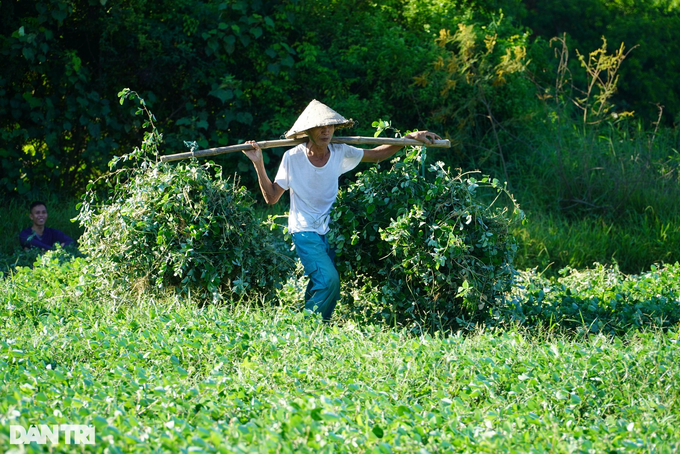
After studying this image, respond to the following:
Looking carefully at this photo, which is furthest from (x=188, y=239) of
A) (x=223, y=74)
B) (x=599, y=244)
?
(x=223, y=74)

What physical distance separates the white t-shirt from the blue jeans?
0.28 ft

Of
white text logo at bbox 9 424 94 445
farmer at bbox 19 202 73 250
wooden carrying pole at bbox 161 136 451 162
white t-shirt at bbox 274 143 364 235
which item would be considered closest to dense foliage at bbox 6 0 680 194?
farmer at bbox 19 202 73 250

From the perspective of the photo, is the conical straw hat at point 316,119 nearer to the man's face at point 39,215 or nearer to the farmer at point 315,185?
the farmer at point 315,185

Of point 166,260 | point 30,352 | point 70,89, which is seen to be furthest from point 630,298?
point 70,89

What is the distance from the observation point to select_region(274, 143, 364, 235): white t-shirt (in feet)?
17.5

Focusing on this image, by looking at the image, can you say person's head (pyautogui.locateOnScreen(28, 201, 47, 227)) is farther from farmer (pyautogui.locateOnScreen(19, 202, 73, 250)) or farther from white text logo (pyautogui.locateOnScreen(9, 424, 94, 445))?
white text logo (pyautogui.locateOnScreen(9, 424, 94, 445))

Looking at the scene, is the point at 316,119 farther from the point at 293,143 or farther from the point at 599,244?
the point at 599,244

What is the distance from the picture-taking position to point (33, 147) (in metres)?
9.76

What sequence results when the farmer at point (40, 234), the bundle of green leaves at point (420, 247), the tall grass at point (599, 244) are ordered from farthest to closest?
the farmer at point (40, 234)
the tall grass at point (599, 244)
the bundle of green leaves at point (420, 247)

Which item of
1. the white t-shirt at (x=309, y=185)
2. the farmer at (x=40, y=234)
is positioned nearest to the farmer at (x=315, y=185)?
the white t-shirt at (x=309, y=185)

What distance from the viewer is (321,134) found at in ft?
17.2

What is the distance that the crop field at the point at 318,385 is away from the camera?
119 inches

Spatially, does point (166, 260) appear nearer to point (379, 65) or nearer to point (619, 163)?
point (379, 65)

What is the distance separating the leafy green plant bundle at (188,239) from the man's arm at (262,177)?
0.29 m
